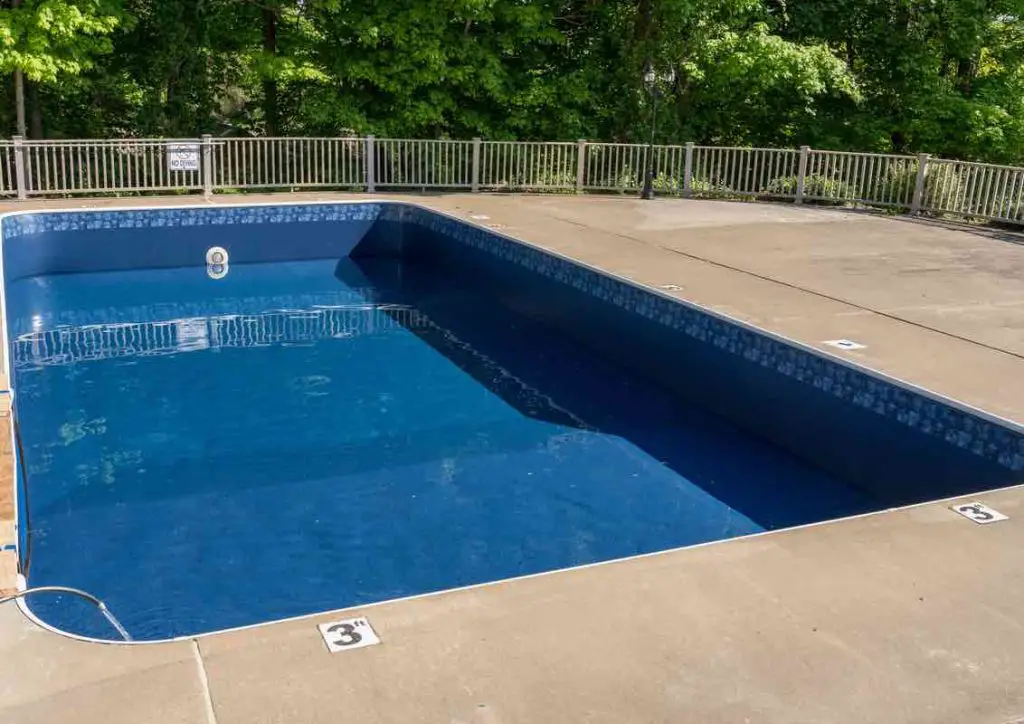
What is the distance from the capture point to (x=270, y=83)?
1581 cm

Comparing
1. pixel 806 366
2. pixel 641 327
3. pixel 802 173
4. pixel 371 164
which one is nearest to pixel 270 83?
pixel 371 164

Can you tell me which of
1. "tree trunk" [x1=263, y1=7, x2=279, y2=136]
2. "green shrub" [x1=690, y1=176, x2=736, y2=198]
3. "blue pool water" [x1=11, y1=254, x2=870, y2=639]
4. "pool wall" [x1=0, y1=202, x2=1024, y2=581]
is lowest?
"blue pool water" [x1=11, y1=254, x2=870, y2=639]

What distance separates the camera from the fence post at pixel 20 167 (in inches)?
454

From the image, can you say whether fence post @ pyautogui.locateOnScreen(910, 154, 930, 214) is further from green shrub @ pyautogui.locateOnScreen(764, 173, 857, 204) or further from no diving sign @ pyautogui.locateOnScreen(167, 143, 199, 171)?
no diving sign @ pyautogui.locateOnScreen(167, 143, 199, 171)

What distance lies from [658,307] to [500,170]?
272 inches

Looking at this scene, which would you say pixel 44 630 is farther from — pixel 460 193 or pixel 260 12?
pixel 260 12

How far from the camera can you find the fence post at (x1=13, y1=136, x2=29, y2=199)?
37.9 feet

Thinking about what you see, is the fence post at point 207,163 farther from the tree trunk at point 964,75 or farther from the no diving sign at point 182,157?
the tree trunk at point 964,75

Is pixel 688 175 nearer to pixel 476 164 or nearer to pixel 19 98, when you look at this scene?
pixel 476 164

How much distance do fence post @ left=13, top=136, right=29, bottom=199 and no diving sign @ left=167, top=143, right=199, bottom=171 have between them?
5.30 feet

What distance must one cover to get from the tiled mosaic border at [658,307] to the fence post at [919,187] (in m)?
5.55

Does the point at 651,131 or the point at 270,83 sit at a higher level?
the point at 270,83

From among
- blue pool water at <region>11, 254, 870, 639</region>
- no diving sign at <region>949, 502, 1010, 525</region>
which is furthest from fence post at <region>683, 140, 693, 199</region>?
no diving sign at <region>949, 502, 1010, 525</region>

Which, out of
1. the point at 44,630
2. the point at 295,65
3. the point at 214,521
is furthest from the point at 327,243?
the point at 44,630
